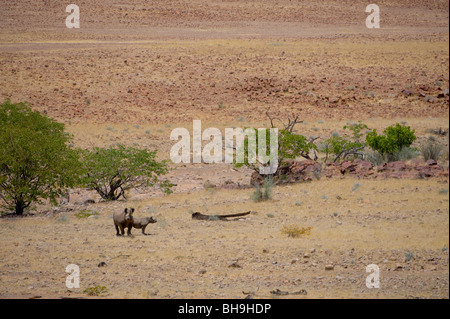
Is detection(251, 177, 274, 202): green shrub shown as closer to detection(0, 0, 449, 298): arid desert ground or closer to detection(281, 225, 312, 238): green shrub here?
detection(0, 0, 449, 298): arid desert ground

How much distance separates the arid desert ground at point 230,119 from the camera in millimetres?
10547

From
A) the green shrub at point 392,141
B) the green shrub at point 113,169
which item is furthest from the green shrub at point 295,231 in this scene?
the green shrub at point 392,141

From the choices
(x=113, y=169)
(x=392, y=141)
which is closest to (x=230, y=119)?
(x=392, y=141)

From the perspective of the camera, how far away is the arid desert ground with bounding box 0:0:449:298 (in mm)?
10547

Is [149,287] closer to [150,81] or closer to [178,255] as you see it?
[178,255]

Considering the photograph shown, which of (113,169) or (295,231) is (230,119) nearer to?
(113,169)

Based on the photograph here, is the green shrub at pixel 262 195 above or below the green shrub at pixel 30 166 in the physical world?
below

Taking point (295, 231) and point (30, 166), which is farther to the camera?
point (30, 166)

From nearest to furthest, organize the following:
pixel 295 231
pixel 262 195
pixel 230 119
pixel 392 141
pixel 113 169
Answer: pixel 295 231, pixel 262 195, pixel 113 169, pixel 392 141, pixel 230 119

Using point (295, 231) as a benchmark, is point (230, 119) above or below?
above

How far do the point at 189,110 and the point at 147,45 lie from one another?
9851mm

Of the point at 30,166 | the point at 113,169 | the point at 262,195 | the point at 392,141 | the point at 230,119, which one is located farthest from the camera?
the point at 230,119

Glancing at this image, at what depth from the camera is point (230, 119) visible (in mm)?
29391

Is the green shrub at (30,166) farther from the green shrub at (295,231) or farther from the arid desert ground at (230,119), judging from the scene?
the green shrub at (295,231)
